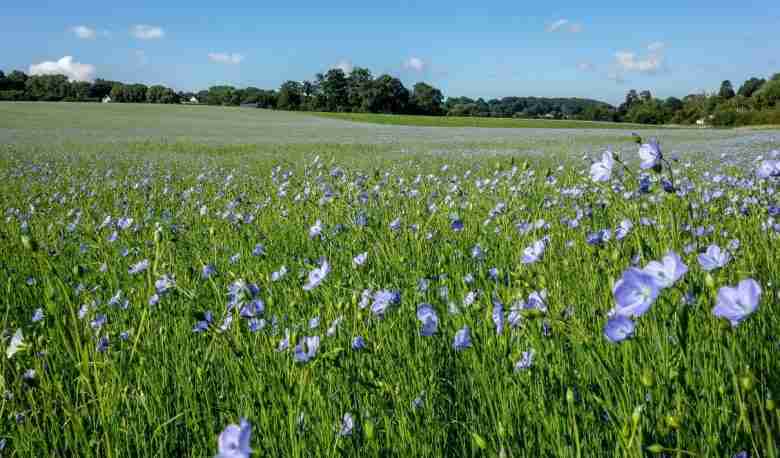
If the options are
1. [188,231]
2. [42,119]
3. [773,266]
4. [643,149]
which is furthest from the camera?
[42,119]

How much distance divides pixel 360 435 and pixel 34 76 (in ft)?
280

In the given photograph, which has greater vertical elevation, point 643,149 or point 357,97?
point 357,97

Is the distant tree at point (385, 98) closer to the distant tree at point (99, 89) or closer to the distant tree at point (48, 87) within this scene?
the distant tree at point (99, 89)

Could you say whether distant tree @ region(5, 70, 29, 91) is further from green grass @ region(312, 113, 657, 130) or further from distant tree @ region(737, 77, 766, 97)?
distant tree @ region(737, 77, 766, 97)

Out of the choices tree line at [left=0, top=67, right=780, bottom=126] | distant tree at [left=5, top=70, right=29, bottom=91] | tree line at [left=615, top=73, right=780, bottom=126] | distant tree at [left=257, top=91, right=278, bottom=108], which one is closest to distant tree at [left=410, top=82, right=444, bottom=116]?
tree line at [left=0, top=67, right=780, bottom=126]

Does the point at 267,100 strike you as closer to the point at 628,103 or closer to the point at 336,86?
the point at 336,86

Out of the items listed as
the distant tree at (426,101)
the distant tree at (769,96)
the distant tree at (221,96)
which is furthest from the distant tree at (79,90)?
the distant tree at (769,96)

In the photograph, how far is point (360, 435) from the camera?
1.61 m

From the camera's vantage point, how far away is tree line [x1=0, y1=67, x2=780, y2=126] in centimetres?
5978

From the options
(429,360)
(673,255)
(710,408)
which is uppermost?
(673,255)

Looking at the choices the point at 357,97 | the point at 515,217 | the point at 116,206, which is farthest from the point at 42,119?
the point at 357,97

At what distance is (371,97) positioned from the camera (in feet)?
270

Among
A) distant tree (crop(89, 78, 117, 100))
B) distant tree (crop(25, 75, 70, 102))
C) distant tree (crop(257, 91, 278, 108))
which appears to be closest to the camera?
distant tree (crop(25, 75, 70, 102))

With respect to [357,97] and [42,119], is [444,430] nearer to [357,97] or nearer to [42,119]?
[42,119]
